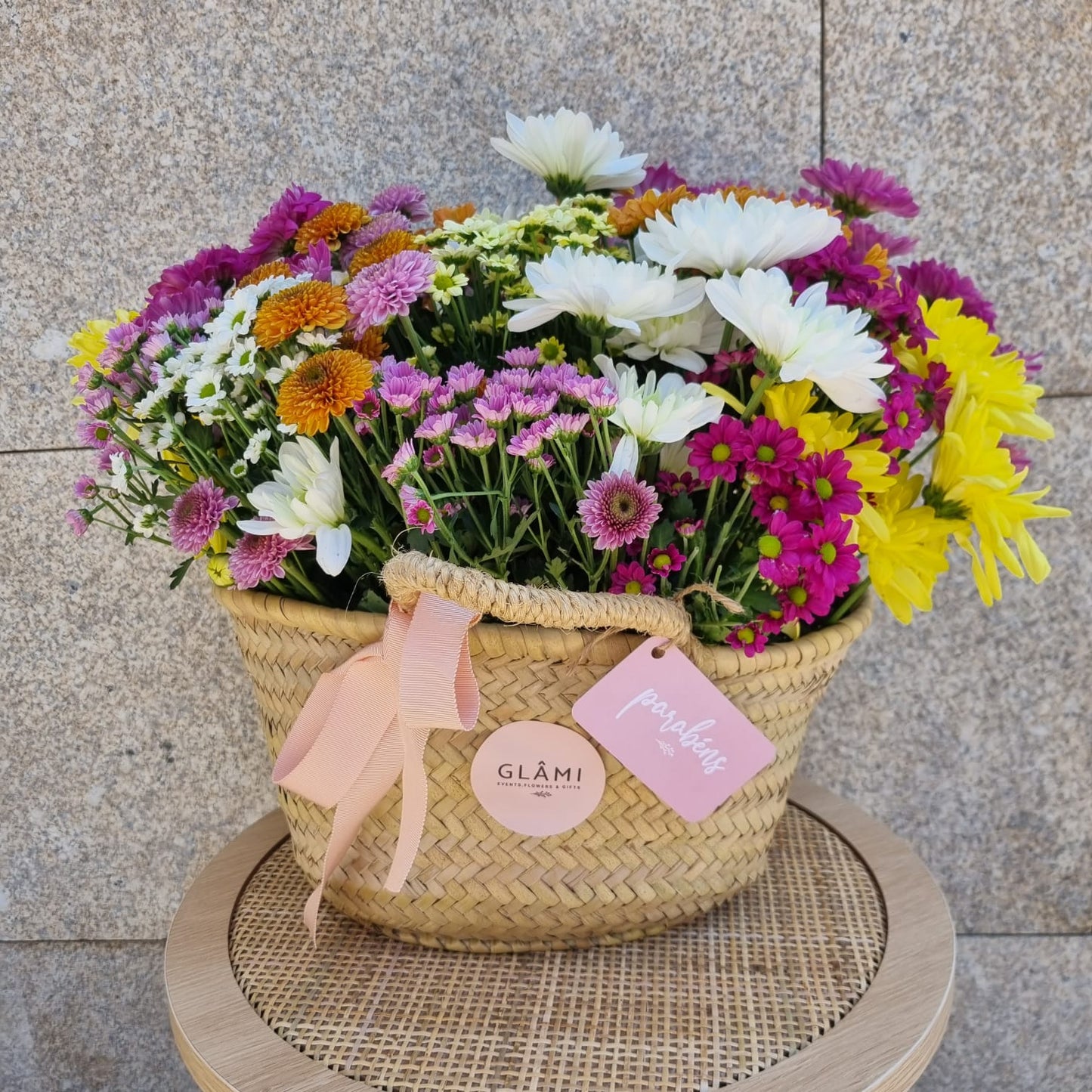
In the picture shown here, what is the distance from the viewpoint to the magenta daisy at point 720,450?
0.57m

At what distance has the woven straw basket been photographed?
63cm

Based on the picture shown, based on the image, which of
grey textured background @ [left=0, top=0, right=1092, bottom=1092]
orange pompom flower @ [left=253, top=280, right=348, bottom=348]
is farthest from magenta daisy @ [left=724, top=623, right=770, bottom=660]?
grey textured background @ [left=0, top=0, right=1092, bottom=1092]

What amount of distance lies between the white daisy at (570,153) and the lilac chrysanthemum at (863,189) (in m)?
0.15

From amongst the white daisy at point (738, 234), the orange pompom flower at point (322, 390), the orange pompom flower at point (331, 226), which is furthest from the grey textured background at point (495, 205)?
the orange pompom flower at point (322, 390)

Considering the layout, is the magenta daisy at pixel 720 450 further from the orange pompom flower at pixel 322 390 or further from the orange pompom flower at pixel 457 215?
the orange pompom flower at pixel 457 215

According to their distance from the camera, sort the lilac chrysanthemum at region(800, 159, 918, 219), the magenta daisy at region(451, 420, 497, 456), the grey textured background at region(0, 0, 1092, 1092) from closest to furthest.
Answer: the magenta daisy at region(451, 420, 497, 456) < the lilac chrysanthemum at region(800, 159, 918, 219) < the grey textured background at region(0, 0, 1092, 1092)

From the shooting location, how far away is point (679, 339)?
0.65m

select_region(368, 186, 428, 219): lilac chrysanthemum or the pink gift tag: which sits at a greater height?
select_region(368, 186, 428, 219): lilac chrysanthemum

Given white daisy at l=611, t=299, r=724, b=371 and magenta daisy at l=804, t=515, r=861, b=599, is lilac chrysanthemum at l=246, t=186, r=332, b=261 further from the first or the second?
magenta daisy at l=804, t=515, r=861, b=599

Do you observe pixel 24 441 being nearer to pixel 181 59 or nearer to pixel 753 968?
pixel 181 59

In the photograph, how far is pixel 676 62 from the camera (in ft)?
3.24

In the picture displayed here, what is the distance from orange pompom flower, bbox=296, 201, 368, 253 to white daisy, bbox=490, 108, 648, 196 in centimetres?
15

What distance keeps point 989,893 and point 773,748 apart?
74cm

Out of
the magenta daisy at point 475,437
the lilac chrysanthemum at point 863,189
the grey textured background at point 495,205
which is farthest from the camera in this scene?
the grey textured background at point 495,205
